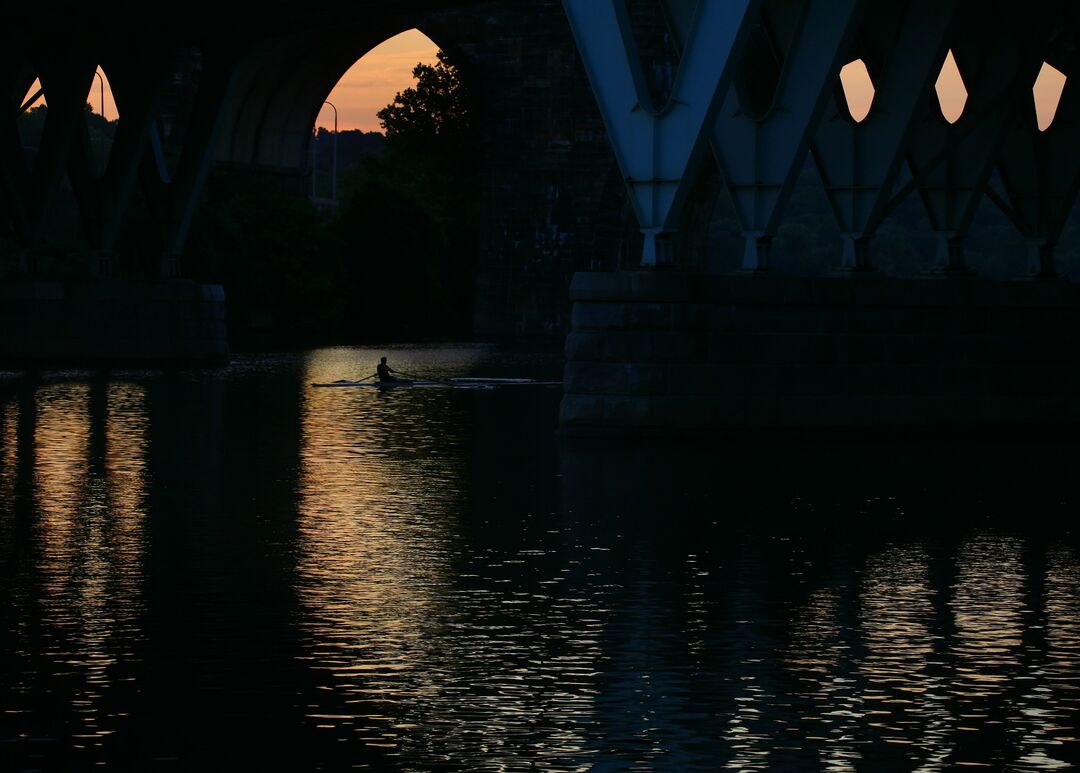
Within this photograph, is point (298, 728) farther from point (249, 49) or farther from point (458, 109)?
point (458, 109)

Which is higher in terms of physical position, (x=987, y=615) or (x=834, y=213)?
(x=834, y=213)

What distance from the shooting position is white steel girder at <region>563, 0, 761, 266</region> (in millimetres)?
27656

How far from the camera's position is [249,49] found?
5484 cm

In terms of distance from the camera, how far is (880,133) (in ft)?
103

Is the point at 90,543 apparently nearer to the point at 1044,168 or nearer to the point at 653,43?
the point at 1044,168

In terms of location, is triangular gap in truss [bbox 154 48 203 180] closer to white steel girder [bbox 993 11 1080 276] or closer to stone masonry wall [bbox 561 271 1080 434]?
white steel girder [bbox 993 11 1080 276]

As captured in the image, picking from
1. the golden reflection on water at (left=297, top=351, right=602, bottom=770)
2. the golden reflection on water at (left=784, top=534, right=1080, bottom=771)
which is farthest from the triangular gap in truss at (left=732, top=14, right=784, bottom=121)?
the golden reflection on water at (left=784, top=534, right=1080, bottom=771)

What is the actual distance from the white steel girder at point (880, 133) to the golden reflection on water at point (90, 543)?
11069mm

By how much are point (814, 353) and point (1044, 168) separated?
9.18 metres

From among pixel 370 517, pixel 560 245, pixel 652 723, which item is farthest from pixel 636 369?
pixel 560 245

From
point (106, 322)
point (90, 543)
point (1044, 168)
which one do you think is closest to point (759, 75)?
point (1044, 168)

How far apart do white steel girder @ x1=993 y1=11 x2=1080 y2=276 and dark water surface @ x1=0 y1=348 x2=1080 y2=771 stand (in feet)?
32.7

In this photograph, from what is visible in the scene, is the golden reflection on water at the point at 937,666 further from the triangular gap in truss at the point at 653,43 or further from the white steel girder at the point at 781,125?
the triangular gap in truss at the point at 653,43

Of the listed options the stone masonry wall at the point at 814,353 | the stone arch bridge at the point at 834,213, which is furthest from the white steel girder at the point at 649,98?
the stone masonry wall at the point at 814,353
